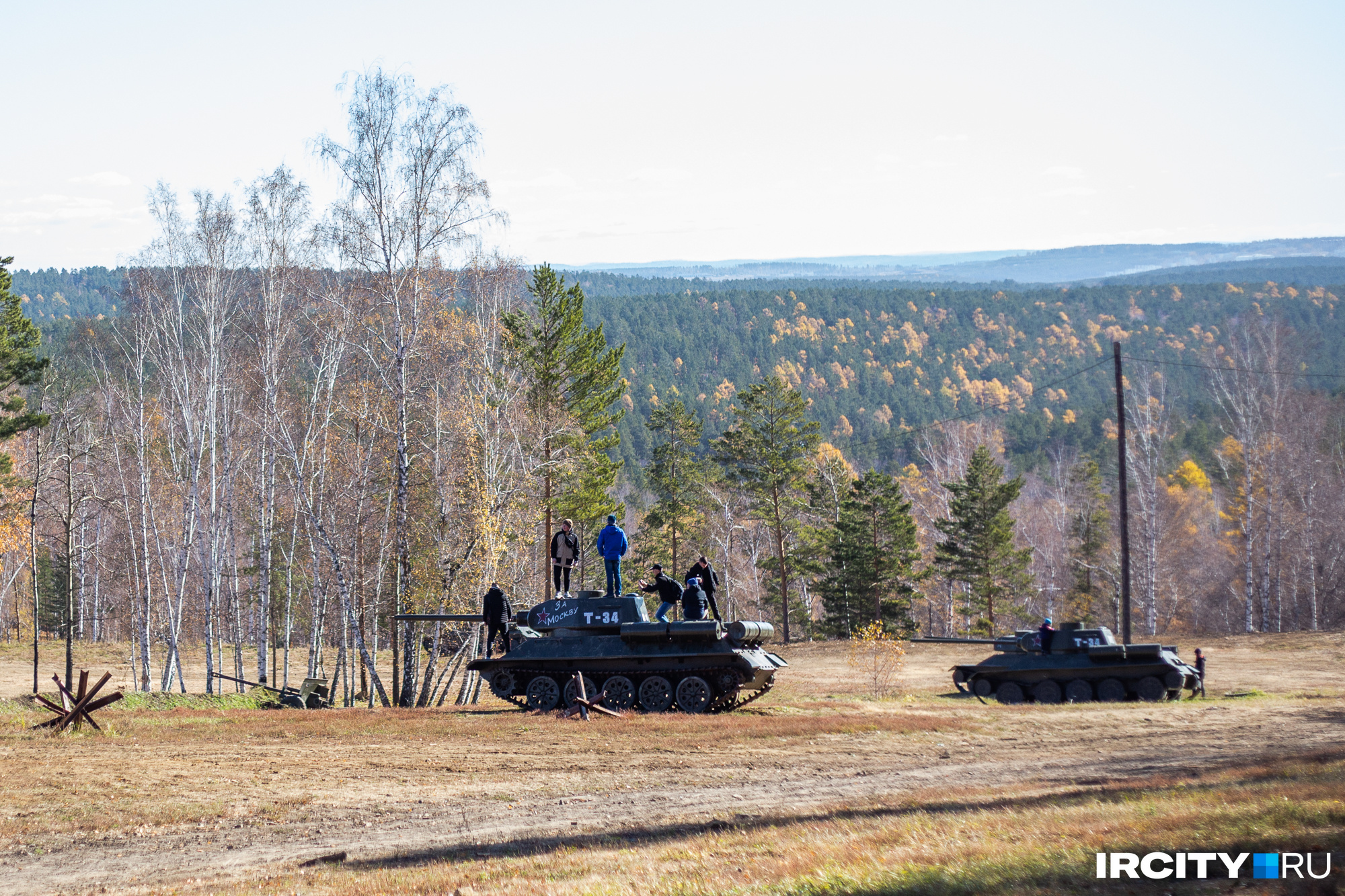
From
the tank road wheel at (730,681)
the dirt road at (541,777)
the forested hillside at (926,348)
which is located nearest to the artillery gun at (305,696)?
the dirt road at (541,777)

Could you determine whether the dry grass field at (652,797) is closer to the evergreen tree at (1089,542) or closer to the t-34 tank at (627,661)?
the t-34 tank at (627,661)

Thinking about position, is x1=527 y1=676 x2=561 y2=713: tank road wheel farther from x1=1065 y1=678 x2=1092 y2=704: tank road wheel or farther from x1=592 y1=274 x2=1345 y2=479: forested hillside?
x1=592 y1=274 x2=1345 y2=479: forested hillside

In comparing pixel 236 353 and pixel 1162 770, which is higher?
pixel 236 353

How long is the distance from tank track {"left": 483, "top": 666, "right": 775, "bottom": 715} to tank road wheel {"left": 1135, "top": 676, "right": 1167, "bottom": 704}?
987 cm

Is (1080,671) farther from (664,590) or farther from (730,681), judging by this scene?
(664,590)

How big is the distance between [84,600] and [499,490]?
34.7 m

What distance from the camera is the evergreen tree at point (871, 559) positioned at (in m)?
45.4

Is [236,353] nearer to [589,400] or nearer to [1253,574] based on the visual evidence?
[589,400]

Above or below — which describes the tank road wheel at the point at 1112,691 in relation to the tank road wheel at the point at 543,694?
below

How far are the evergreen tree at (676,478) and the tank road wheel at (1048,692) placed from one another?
2683 cm

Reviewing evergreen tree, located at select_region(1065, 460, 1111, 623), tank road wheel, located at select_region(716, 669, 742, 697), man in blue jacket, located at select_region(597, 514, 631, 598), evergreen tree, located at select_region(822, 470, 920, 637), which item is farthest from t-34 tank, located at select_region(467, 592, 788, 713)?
evergreen tree, located at select_region(1065, 460, 1111, 623)

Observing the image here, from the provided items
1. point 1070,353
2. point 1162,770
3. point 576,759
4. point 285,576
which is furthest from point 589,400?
point 1070,353

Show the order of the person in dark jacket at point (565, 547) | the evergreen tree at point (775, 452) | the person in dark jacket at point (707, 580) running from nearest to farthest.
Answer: the person in dark jacket at point (565, 547)
the person in dark jacket at point (707, 580)
the evergreen tree at point (775, 452)

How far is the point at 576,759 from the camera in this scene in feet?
49.1
